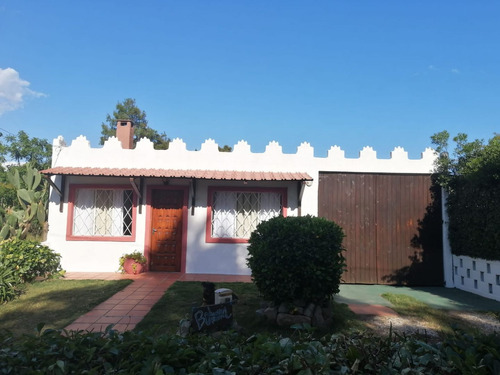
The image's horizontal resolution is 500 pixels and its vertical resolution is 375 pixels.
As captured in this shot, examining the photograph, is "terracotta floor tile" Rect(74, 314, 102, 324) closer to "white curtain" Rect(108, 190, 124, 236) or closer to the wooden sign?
the wooden sign

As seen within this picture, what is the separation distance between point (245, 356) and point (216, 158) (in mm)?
6902

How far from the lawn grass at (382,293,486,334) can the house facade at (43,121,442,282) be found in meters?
1.76

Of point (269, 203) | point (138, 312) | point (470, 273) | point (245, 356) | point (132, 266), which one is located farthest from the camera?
point (269, 203)

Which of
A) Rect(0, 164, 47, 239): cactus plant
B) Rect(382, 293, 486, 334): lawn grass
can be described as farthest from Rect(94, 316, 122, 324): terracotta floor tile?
Rect(0, 164, 47, 239): cactus plant

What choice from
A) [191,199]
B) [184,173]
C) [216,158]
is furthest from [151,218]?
[216,158]

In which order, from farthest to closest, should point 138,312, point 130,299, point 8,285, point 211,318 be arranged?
point 8,285 < point 130,299 < point 138,312 < point 211,318

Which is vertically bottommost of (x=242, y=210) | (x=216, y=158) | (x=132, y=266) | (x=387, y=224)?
(x=132, y=266)

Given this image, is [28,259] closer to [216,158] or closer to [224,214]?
[224,214]

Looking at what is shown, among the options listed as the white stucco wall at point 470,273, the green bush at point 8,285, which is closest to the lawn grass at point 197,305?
the green bush at point 8,285

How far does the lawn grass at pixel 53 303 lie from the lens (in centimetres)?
450

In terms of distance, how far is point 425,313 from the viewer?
5125 millimetres

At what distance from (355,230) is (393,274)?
1.43 metres

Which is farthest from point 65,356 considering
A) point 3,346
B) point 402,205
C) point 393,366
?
point 402,205

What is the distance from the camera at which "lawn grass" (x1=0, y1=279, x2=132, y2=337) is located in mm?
4496
